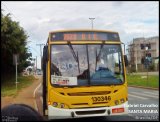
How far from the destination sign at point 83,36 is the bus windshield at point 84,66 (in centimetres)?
24

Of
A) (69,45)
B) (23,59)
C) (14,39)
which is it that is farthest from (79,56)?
(23,59)

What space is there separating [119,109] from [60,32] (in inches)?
107

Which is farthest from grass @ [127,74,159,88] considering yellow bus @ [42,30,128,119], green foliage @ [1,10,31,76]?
yellow bus @ [42,30,128,119]

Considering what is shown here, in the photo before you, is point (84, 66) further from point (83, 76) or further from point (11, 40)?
point (11, 40)

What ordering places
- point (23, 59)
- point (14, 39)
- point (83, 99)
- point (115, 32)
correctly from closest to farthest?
point (83, 99), point (115, 32), point (14, 39), point (23, 59)

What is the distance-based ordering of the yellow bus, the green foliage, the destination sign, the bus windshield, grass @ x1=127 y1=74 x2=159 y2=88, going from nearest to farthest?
1. the yellow bus
2. the bus windshield
3. the destination sign
4. the green foliage
5. grass @ x1=127 y1=74 x2=159 y2=88

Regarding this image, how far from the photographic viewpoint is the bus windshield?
11.5 metres

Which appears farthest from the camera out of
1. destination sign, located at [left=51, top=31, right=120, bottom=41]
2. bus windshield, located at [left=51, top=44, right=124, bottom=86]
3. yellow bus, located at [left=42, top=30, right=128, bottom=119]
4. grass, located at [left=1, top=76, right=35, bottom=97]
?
grass, located at [left=1, top=76, right=35, bottom=97]

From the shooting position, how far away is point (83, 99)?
450 inches

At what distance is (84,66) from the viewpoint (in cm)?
1162

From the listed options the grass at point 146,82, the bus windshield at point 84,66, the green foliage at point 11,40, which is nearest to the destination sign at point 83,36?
the bus windshield at point 84,66

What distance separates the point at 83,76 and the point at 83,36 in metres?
1.24

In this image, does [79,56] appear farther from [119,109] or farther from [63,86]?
[119,109]

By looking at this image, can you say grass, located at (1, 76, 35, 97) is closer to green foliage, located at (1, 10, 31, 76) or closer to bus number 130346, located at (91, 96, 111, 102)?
green foliage, located at (1, 10, 31, 76)
